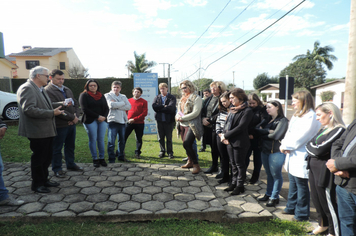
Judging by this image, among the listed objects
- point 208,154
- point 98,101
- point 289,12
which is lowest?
point 208,154

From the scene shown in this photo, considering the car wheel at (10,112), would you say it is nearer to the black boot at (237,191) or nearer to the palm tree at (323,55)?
the black boot at (237,191)

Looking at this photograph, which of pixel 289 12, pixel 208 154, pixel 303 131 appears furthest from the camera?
pixel 289 12

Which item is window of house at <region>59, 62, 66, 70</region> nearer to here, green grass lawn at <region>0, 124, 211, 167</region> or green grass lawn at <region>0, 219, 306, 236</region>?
green grass lawn at <region>0, 124, 211, 167</region>

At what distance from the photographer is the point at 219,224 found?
3.01 meters

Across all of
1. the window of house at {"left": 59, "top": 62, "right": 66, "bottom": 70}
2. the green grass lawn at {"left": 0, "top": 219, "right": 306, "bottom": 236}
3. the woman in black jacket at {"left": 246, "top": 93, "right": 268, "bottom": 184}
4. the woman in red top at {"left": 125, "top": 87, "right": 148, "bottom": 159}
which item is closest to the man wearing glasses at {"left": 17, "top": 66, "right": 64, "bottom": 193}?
the green grass lawn at {"left": 0, "top": 219, "right": 306, "bottom": 236}

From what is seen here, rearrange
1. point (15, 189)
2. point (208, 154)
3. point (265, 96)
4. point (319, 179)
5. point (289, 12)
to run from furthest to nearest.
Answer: point (265, 96) → point (289, 12) → point (208, 154) → point (15, 189) → point (319, 179)

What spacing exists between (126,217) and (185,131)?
7.57 feet

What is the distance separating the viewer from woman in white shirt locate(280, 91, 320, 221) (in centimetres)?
293

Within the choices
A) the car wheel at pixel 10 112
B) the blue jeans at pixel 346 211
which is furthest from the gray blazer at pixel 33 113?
the car wheel at pixel 10 112

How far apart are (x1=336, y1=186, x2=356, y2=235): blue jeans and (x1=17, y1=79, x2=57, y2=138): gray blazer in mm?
3900

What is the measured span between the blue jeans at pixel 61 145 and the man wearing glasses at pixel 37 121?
500mm

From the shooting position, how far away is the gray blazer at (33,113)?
3.24 m

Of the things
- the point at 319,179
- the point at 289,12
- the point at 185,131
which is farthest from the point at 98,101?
the point at 289,12

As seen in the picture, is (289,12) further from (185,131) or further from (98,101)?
(98,101)
